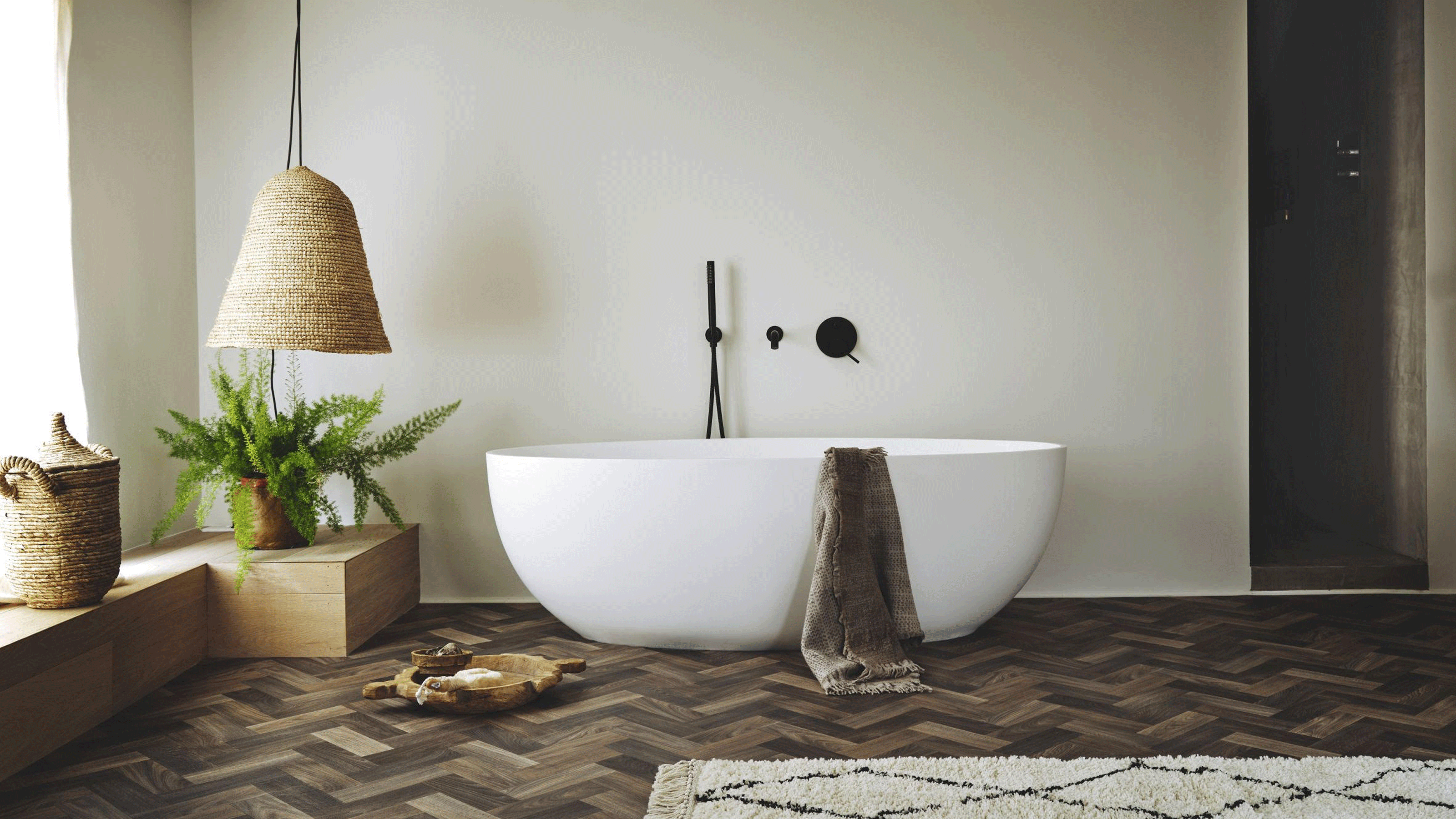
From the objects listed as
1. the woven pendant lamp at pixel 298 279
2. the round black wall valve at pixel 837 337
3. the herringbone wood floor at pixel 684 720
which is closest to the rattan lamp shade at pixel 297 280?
the woven pendant lamp at pixel 298 279

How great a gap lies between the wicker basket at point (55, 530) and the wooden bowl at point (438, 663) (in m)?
0.68

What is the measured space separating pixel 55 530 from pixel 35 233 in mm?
899

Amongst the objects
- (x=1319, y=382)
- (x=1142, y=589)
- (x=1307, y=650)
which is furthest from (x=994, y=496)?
(x=1319, y=382)

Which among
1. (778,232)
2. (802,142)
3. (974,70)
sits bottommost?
(778,232)

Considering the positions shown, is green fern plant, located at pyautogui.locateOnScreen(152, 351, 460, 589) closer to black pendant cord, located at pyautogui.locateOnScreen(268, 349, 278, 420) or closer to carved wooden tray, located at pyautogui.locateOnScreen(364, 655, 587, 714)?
black pendant cord, located at pyautogui.locateOnScreen(268, 349, 278, 420)

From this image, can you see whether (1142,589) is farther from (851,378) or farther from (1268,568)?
(851,378)

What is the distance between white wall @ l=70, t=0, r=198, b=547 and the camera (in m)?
2.78

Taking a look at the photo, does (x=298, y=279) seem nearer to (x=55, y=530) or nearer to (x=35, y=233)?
(x=35, y=233)

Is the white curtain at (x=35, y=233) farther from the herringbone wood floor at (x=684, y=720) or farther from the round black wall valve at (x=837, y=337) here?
the round black wall valve at (x=837, y=337)

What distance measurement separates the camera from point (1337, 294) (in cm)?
386

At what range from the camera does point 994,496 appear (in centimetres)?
251

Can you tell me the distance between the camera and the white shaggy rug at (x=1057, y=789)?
1.50 metres

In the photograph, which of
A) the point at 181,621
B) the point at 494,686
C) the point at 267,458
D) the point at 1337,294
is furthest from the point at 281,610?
the point at 1337,294

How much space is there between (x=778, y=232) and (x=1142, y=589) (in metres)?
1.73
